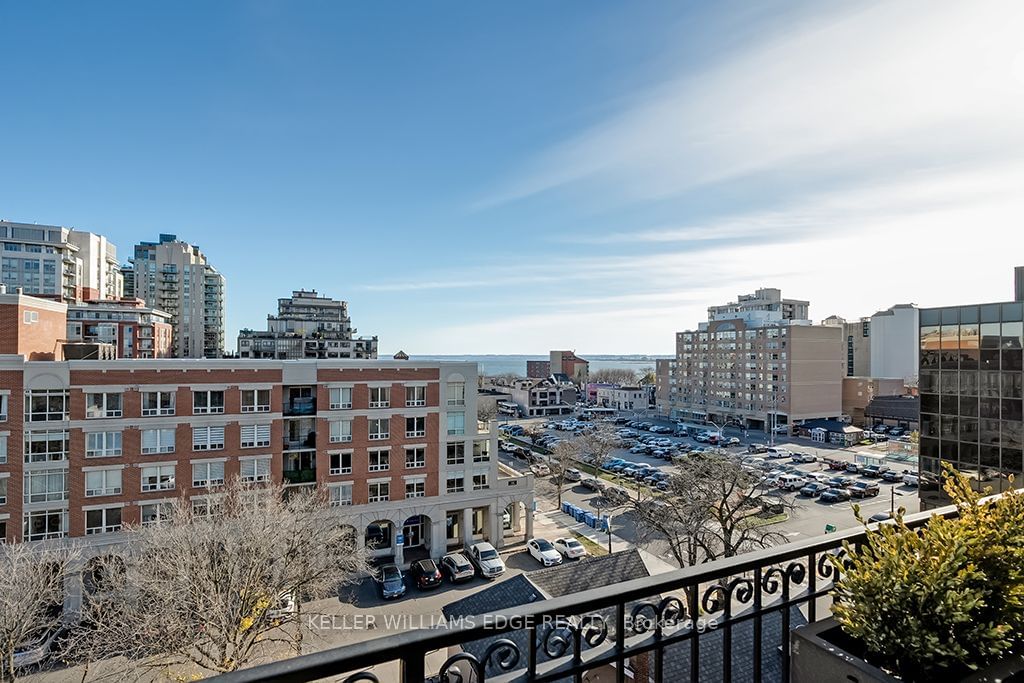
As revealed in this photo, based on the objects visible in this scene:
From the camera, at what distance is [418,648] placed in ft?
6.10

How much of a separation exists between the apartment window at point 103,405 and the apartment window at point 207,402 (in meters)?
2.59

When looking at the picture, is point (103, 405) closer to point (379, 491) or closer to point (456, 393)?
point (379, 491)

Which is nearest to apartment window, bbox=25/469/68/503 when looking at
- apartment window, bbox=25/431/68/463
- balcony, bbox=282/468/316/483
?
apartment window, bbox=25/431/68/463

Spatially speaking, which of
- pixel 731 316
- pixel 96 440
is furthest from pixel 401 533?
pixel 731 316

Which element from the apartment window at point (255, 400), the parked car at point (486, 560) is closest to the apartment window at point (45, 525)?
the apartment window at point (255, 400)

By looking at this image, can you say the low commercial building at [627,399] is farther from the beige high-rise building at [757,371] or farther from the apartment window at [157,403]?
the apartment window at [157,403]

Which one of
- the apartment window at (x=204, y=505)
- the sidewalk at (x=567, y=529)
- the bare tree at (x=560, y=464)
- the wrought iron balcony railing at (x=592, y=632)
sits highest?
the wrought iron balcony railing at (x=592, y=632)

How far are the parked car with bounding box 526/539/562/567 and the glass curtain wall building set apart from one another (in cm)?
1481

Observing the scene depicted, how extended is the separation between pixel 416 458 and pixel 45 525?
14062 millimetres

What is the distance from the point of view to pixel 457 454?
85.1 feet

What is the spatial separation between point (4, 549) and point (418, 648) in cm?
2303

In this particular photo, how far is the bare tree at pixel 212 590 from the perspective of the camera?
41.9ft

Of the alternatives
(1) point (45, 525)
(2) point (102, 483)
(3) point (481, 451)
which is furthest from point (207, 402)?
(3) point (481, 451)

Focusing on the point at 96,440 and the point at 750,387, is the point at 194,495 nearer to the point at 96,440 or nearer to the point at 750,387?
the point at 96,440
